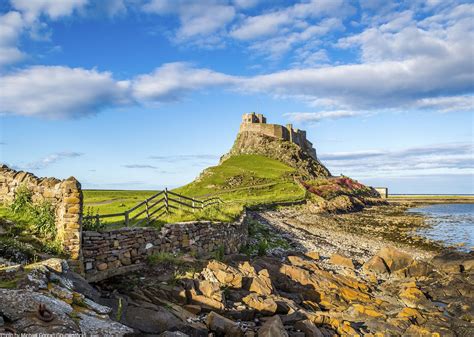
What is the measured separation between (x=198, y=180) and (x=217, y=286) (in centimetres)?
7081

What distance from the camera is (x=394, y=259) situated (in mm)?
24875

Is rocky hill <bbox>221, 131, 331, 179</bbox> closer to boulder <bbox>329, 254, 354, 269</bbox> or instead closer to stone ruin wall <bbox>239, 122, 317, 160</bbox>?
stone ruin wall <bbox>239, 122, 317, 160</bbox>

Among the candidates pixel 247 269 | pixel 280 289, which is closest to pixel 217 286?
pixel 247 269

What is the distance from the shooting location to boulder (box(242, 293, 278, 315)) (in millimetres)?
12945

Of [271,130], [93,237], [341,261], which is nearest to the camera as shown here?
[93,237]

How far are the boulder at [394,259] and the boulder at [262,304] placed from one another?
14.3m

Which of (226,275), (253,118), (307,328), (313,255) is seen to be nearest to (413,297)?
(313,255)

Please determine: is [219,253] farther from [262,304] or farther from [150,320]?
[150,320]

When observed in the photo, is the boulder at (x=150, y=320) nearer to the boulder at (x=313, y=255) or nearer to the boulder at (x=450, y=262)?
the boulder at (x=313, y=255)

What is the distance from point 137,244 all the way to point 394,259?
17.7 meters

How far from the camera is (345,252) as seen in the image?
29.8 m

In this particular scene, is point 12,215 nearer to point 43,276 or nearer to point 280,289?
point 43,276

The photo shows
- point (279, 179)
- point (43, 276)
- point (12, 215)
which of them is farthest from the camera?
point (279, 179)

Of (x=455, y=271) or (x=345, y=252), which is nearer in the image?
(x=455, y=271)
